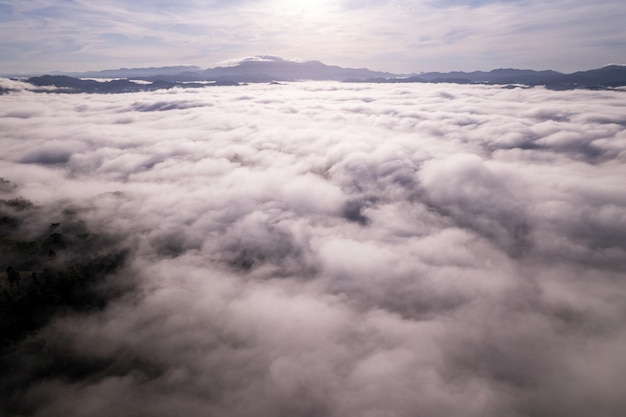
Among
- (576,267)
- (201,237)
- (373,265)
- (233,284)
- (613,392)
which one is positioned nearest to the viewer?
(613,392)

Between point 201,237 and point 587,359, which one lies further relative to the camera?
point 201,237

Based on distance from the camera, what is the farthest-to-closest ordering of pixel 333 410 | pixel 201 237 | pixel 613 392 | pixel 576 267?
pixel 201 237 < pixel 576 267 < pixel 333 410 < pixel 613 392

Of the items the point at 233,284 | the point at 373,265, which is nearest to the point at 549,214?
the point at 373,265

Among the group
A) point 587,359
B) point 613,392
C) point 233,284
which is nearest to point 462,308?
point 587,359

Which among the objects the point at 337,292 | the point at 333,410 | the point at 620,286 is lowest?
the point at 333,410

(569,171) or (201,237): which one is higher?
(569,171)

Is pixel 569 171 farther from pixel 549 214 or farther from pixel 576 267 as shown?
pixel 576 267

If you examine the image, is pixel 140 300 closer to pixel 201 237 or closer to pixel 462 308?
pixel 201 237

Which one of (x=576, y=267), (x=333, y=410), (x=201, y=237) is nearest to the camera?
(x=333, y=410)

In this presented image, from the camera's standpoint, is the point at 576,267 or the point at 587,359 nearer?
the point at 587,359
